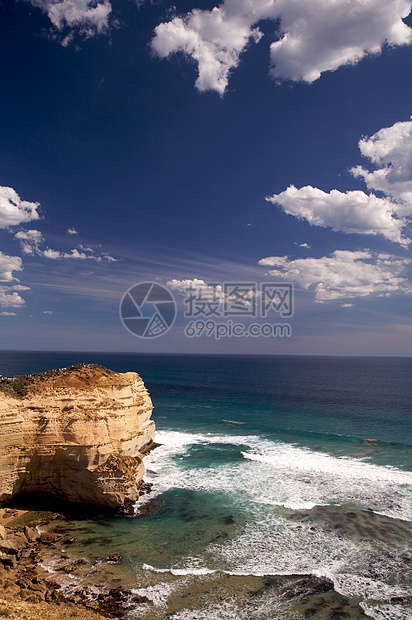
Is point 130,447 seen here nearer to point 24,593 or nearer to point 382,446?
point 24,593

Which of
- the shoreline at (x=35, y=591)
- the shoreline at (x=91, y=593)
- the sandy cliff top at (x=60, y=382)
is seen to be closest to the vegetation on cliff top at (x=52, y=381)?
the sandy cliff top at (x=60, y=382)

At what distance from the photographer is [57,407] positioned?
21203 mm

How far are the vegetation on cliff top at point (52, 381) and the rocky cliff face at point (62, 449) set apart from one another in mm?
113

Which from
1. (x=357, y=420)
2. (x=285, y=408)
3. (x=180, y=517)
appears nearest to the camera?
(x=180, y=517)

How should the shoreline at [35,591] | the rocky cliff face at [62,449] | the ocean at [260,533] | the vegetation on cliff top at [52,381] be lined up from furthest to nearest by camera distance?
the vegetation on cliff top at [52,381], the rocky cliff face at [62,449], the ocean at [260,533], the shoreline at [35,591]

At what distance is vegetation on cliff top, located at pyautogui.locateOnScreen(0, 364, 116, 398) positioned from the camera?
21.3 m

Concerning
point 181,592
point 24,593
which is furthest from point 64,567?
point 181,592

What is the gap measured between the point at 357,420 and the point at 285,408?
12.0m

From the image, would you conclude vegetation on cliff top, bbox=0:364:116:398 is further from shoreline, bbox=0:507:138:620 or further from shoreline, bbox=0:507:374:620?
shoreline, bbox=0:507:374:620

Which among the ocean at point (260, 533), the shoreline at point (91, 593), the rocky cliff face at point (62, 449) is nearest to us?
the shoreline at point (91, 593)

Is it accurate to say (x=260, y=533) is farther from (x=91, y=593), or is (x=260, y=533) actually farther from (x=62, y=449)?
(x=62, y=449)

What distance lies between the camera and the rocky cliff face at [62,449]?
65.8ft

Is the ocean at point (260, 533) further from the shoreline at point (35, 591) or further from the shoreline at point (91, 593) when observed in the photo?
the shoreline at point (35, 591)

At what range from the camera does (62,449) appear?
20.5 meters
